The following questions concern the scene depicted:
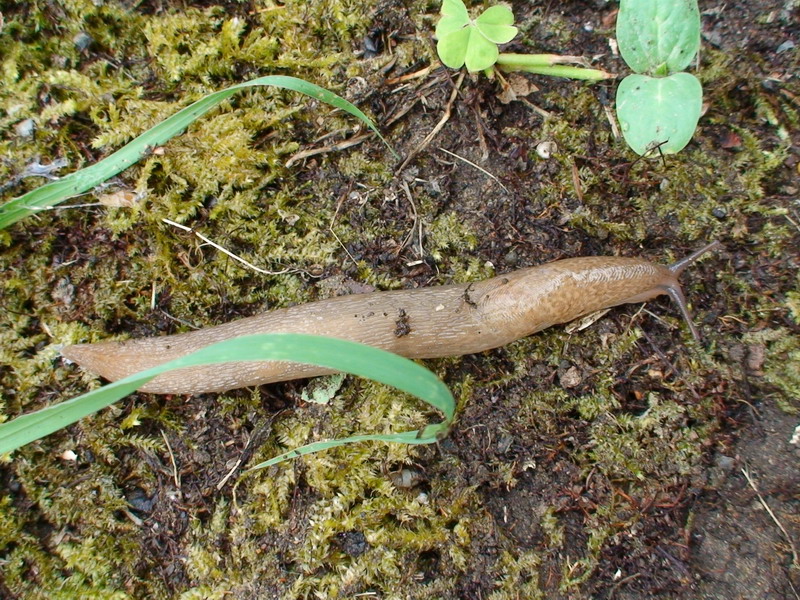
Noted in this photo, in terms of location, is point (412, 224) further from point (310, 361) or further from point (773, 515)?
point (773, 515)

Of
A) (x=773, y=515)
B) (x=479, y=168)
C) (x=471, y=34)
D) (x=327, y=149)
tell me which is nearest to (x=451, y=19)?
(x=471, y=34)

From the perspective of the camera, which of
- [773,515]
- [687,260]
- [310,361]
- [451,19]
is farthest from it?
[687,260]

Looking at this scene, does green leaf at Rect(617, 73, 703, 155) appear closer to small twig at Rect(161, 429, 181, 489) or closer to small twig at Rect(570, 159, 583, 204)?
small twig at Rect(570, 159, 583, 204)

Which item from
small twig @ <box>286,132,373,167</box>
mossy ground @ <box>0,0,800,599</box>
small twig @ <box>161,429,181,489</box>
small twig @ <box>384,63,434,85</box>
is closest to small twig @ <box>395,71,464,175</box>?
mossy ground @ <box>0,0,800,599</box>

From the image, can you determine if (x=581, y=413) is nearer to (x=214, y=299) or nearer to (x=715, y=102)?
(x=715, y=102)

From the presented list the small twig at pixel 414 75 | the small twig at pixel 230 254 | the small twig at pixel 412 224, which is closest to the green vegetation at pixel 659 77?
the small twig at pixel 414 75

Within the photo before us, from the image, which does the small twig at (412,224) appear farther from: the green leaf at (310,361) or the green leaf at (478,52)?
the green leaf at (310,361)

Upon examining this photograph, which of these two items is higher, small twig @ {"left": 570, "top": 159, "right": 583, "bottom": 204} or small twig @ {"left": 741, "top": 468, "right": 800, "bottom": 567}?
small twig @ {"left": 570, "top": 159, "right": 583, "bottom": 204}
